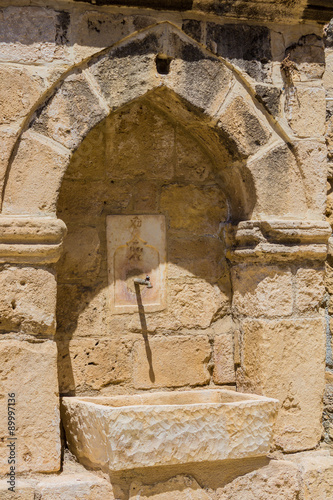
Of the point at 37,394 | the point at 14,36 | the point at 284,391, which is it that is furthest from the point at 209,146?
the point at 37,394

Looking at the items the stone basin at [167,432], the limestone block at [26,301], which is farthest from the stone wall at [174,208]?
the stone basin at [167,432]

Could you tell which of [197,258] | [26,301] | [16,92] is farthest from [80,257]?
[16,92]

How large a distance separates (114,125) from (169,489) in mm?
1840

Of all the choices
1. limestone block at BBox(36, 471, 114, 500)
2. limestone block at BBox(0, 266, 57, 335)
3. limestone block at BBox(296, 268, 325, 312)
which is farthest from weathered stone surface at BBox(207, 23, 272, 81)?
limestone block at BBox(36, 471, 114, 500)

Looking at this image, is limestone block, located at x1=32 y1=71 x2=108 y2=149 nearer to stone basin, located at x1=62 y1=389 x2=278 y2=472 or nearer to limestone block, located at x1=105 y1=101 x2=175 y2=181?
limestone block, located at x1=105 y1=101 x2=175 y2=181

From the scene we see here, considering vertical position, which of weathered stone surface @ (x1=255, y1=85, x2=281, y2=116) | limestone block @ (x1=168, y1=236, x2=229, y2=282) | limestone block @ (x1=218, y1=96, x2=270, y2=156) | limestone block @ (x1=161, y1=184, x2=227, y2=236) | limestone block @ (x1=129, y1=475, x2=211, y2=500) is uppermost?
weathered stone surface @ (x1=255, y1=85, x2=281, y2=116)

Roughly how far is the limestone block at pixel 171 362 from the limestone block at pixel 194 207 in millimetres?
622

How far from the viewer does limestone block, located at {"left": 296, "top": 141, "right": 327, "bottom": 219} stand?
9.63 ft

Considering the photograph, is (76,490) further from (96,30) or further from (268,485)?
(96,30)

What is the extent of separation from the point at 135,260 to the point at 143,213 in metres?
0.26

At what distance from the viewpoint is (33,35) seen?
102 inches

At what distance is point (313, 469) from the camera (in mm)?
2746

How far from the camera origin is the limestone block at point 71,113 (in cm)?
260

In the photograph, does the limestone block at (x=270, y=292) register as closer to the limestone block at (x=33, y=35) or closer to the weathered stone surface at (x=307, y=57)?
the weathered stone surface at (x=307, y=57)
